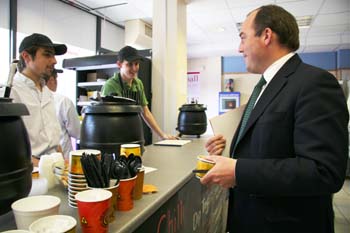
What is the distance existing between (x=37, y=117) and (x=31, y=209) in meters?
1.18

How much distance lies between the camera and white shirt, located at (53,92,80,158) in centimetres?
257

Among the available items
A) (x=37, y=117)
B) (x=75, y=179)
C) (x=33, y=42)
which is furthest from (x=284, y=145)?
(x=33, y=42)

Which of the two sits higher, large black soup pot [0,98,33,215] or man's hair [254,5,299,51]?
man's hair [254,5,299,51]

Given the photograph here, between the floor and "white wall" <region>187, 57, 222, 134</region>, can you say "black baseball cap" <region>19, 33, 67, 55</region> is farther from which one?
"white wall" <region>187, 57, 222, 134</region>

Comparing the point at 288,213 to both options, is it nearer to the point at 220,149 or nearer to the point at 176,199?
the point at 220,149

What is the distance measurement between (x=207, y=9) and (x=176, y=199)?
160 inches

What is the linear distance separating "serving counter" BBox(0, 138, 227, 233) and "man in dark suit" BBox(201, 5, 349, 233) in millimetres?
253

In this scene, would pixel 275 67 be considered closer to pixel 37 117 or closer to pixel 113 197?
pixel 113 197

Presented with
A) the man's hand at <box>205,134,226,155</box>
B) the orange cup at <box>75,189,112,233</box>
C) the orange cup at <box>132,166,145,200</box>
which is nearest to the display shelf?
the man's hand at <box>205,134,226,155</box>

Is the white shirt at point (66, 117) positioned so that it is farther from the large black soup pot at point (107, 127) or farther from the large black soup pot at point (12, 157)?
the large black soup pot at point (12, 157)

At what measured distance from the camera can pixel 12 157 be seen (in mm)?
755

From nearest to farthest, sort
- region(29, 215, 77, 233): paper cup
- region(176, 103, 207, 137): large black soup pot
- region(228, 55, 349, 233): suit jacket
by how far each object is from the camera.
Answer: region(29, 215, 77, 233): paper cup, region(228, 55, 349, 233): suit jacket, region(176, 103, 207, 137): large black soup pot

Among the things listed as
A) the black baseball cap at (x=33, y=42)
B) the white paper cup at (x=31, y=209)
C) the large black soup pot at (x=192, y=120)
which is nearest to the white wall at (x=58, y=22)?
the black baseball cap at (x=33, y=42)

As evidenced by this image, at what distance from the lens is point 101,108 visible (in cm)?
135
